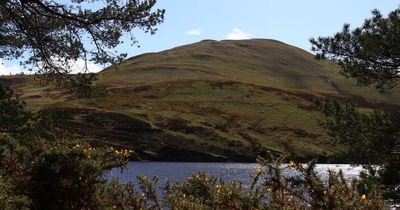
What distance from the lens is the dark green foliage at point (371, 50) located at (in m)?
17.1

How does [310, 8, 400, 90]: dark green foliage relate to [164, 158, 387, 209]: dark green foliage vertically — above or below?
above

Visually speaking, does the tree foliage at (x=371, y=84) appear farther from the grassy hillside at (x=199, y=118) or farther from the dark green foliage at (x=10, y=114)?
the grassy hillside at (x=199, y=118)

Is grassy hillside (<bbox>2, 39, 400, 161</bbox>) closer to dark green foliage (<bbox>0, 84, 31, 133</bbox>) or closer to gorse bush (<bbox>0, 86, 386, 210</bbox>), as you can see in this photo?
dark green foliage (<bbox>0, 84, 31, 133</bbox>)

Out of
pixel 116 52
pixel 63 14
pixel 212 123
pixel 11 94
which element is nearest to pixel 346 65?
pixel 116 52

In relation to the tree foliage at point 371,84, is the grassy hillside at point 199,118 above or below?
below

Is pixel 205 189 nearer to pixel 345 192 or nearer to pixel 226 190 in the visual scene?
pixel 226 190

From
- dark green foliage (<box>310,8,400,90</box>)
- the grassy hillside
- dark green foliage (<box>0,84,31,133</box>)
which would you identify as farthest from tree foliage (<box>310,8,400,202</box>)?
the grassy hillside

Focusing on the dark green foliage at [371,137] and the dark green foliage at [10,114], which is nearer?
the dark green foliage at [10,114]

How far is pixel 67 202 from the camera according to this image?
1094 cm

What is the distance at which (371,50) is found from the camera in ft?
57.0

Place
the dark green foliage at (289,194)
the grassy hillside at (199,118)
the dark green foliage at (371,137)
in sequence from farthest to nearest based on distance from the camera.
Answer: the grassy hillside at (199,118)
the dark green foliage at (371,137)
the dark green foliage at (289,194)

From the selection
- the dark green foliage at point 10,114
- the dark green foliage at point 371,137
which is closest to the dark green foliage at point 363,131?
the dark green foliage at point 371,137

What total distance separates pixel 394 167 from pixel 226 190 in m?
13.1

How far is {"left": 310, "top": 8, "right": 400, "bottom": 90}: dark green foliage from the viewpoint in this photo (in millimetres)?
17112
